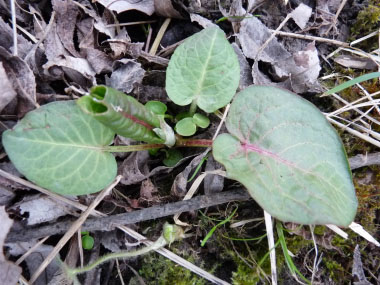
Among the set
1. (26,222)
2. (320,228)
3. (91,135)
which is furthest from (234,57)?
(26,222)

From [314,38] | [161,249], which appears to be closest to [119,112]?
[161,249]

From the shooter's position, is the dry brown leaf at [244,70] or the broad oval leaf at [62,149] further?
the dry brown leaf at [244,70]

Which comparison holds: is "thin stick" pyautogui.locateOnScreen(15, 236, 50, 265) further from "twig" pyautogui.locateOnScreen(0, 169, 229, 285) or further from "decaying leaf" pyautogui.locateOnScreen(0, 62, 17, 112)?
"decaying leaf" pyautogui.locateOnScreen(0, 62, 17, 112)

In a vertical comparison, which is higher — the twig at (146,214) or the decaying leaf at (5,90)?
the decaying leaf at (5,90)

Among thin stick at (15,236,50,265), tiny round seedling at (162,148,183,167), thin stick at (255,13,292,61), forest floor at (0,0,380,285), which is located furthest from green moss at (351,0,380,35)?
thin stick at (15,236,50,265)

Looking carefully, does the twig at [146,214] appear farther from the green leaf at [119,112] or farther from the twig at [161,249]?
the green leaf at [119,112]

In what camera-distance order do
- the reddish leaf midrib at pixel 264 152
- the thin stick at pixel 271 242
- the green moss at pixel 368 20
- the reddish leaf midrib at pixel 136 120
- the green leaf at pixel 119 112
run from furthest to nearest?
1. the green moss at pixel 368 20
2. the thin stick at pixel 271 242
3. the reddish leaf midrib at pixel 264 152
4. the reddish leaf midrib at pixel 136 120
5. the green leaf at pixel 119 112

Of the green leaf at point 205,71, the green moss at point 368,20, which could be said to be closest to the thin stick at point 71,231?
the green leaf at point 205,71

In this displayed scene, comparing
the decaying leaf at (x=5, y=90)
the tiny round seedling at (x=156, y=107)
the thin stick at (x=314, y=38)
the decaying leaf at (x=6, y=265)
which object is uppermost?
the thin stick at (x=314, y=38)
